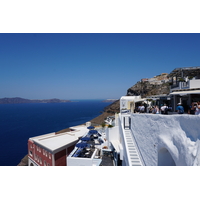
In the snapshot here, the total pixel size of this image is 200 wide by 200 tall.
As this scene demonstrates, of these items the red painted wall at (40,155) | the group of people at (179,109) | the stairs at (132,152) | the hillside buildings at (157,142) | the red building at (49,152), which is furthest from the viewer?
the red painted wall at (40,155)

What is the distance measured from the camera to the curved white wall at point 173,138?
3.32m

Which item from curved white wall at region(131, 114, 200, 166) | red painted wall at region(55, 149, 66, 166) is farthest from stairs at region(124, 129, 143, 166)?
red painted wall at region(55, 149, 66, 166)

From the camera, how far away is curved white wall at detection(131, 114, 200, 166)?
3.32 m

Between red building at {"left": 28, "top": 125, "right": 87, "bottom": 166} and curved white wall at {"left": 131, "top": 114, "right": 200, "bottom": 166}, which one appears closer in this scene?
curved white wall at {"left": 131, "top": 114, "right": 200, "bottom": 166}

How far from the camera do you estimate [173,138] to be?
14.3ft

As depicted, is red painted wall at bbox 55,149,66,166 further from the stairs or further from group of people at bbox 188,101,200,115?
group of people at bbox 188,101,200,115

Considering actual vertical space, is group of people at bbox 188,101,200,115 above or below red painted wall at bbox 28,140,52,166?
above

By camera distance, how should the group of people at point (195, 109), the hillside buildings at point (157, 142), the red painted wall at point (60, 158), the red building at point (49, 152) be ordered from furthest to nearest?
the red painted wall at point (60, 158) → the red building at point (49, 152) → the group of people at point (195, 109) → the hillside buildings at point (157, 142)

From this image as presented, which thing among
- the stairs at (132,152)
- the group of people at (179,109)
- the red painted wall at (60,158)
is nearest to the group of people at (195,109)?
the group of people at (179,109)

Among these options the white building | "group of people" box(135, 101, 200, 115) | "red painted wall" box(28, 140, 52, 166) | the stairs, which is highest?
"group of people" box(135, 101, 200, 115)

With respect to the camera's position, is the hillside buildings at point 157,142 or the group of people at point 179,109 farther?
the group of people at point 179,109

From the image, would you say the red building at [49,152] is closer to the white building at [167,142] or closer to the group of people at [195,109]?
the white building at [167,142]
